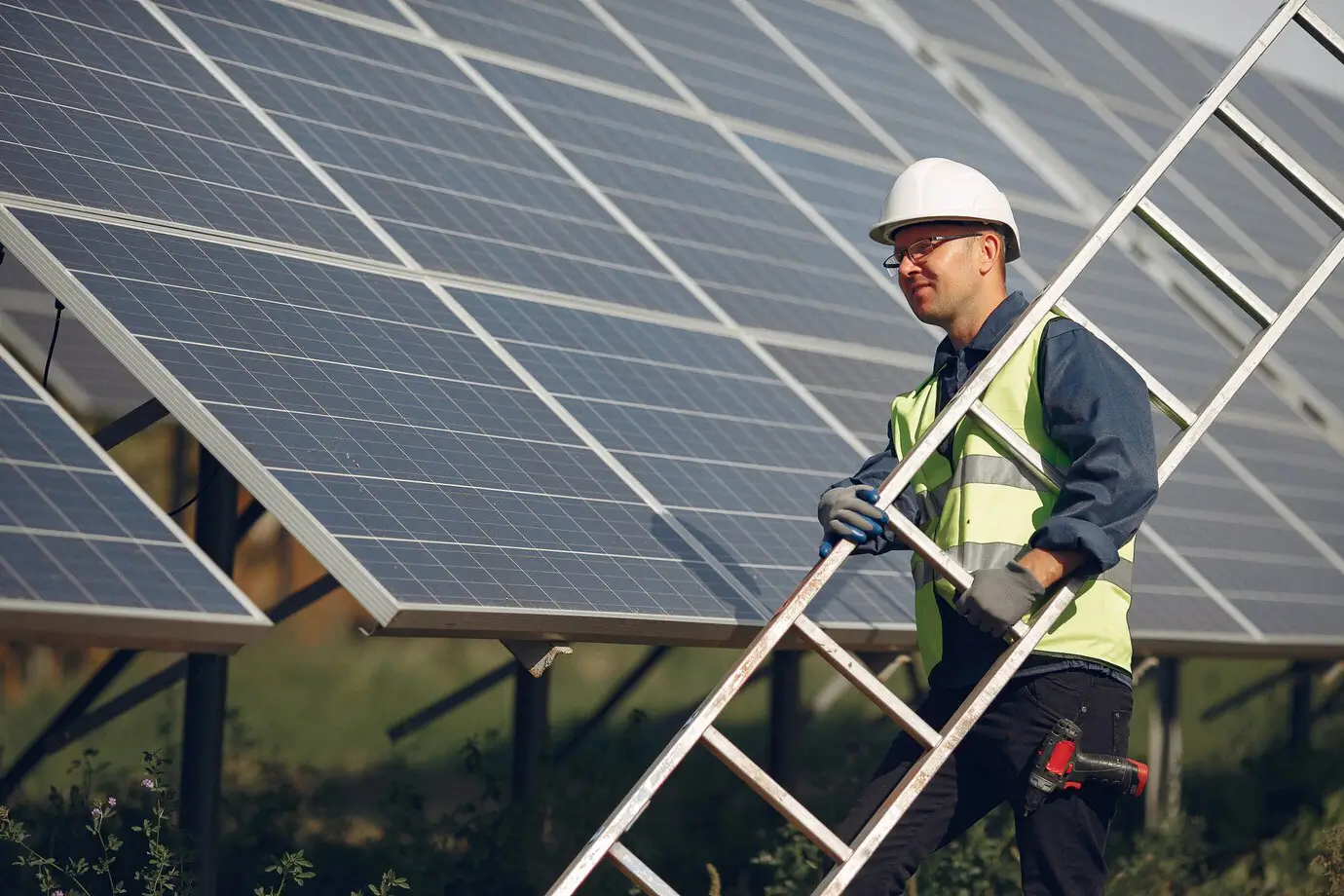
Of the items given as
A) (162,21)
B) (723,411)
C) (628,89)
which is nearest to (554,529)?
(723,411)

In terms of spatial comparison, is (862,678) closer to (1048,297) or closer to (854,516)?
(854,516)

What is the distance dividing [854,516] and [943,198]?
959mm

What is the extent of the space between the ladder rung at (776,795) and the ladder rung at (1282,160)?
2388 mm

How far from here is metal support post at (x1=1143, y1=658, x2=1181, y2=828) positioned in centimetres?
1210

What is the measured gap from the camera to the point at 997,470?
5.14 meters

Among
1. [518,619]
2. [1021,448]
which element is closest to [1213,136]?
[518,619]

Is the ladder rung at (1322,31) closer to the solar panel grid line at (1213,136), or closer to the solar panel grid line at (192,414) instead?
the solar panel grid line at (192,414)

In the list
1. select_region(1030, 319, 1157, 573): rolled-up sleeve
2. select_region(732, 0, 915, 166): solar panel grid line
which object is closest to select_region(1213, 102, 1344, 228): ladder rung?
select_region(1030, 319, 1157, 573): rolled-up sleeve

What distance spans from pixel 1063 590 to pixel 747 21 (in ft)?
26.6

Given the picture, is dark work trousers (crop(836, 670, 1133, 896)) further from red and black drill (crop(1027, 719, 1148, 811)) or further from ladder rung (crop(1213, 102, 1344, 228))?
ladder rung (crop(1213, 102, 1344, 228))

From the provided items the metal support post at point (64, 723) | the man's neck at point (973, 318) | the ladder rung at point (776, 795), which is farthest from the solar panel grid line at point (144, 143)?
the ladder rung at point (776, 795)

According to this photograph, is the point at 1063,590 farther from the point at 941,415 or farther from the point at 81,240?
the point at 81,240

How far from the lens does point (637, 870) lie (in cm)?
468

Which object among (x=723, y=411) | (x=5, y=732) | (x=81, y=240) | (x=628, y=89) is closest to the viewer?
(x=81, y=240)
